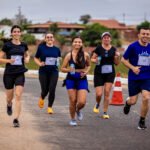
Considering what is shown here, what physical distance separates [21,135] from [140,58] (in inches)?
107

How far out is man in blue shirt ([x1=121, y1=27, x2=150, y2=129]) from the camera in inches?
414

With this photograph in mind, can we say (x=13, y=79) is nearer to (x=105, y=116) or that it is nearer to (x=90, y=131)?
(x=90, y=131)

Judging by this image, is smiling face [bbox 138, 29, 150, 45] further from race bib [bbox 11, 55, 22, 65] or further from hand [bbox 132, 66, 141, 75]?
race bib [bbox 11, 55, 22, 65]

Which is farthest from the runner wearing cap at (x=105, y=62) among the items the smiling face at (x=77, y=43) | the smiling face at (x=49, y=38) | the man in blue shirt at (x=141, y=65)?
the man in blue shirt at (x=141, y=65)

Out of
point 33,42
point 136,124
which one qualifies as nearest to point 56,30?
point 33,42

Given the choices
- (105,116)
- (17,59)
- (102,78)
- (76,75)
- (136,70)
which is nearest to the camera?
(136,70)

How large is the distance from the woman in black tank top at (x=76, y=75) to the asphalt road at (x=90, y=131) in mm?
467

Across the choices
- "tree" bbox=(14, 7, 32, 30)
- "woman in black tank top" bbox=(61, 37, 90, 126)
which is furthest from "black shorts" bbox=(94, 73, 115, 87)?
"tree" bbox=(14, 7, 32, 30)

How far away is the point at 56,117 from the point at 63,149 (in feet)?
12.2

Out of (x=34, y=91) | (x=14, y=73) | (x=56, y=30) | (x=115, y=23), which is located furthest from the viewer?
(x=115, y=23)

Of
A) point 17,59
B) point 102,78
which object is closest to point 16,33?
point 17,59

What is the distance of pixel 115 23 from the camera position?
152 metres

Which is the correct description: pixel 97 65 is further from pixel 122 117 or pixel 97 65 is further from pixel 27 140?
pixel 27 140

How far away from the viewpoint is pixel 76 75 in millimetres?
10945
